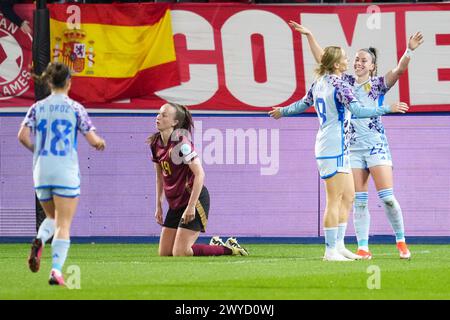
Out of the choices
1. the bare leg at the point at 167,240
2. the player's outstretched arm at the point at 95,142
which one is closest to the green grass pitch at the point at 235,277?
the bare leg at the point at 167,240

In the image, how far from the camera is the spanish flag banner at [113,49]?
→ 1738 centimetres

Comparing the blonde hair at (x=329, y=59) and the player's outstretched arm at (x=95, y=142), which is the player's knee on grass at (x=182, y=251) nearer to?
the blonde hair at (x=329, y=59)

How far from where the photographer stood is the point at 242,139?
57.3 feet

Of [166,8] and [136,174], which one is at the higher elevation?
[166,8]

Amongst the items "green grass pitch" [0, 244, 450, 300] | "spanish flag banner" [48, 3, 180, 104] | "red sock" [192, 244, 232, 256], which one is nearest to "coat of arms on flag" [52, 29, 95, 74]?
"spanish flag banner" [48, 3, 180, 104]

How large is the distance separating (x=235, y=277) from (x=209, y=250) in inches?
132

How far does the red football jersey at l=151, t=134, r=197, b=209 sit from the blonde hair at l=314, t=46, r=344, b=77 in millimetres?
1999

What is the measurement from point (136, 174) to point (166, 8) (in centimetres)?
240

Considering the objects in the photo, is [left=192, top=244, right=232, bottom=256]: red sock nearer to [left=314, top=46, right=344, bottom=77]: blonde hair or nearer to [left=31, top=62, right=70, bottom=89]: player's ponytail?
[left=314, top=46, right=344, bottom=77]: blonde hair

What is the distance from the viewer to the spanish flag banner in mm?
17375
